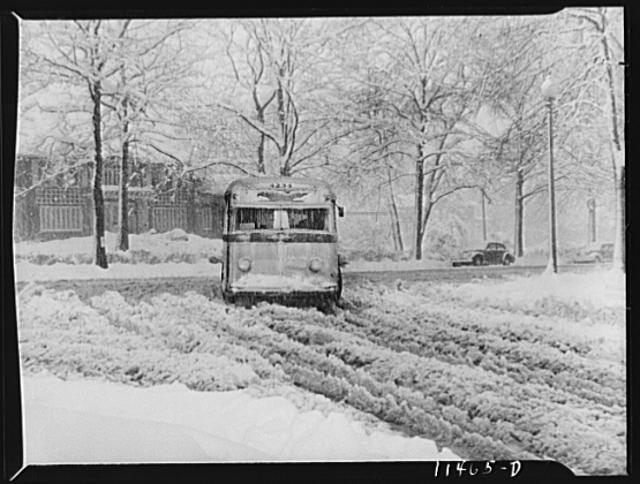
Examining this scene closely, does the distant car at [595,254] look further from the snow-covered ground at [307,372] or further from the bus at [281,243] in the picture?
the bus at [281,243]

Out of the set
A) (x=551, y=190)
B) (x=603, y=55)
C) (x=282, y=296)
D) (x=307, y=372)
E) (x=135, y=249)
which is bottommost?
(x=307, y=372)

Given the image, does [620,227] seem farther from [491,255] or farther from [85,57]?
[85,57]

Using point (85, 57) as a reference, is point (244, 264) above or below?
below

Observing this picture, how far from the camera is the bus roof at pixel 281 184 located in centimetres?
139

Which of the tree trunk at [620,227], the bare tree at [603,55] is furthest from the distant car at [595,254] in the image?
the bare tree at [603,55]

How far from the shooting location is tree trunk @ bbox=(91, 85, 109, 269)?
137 cm

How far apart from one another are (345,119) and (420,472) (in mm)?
750

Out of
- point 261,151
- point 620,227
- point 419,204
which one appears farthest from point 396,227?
Answer: point 620,227

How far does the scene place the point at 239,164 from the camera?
1.39 m

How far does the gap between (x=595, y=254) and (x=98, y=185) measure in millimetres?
1043

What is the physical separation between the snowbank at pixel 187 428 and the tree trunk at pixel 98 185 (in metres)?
0.26

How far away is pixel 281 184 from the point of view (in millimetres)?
1390

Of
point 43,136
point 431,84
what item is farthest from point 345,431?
point 43,136

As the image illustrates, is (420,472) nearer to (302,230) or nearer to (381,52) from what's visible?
(302,230)
